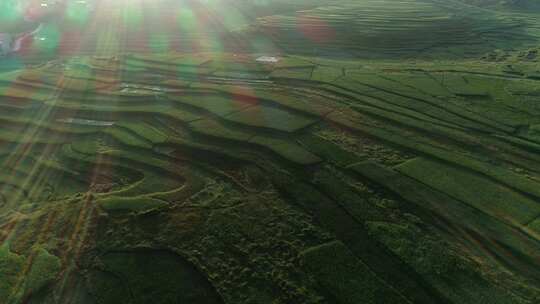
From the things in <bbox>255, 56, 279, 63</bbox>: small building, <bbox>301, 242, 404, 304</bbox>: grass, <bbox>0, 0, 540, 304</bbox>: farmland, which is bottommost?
<bbox>301, 242, 404, 304</bbox>: grass

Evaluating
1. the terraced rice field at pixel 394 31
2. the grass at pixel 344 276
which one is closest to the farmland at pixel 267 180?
the grass at pixel 344 276

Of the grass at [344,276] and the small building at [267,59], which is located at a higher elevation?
the small building at [267,59]

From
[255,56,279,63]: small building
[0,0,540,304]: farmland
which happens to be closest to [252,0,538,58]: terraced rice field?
[255,56,279,63]: small building

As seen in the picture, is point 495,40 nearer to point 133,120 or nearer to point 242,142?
point 242,142

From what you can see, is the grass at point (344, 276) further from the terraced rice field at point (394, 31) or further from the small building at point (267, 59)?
the terraced rice field at point (394, 31)

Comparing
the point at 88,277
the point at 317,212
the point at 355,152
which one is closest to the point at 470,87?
the point at 355,152

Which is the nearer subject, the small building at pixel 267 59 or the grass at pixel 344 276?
the grass at pixel 344 276

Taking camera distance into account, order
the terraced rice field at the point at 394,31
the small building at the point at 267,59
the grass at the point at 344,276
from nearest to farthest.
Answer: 1. the grass at the point at 344,276
2. the small building at the point at 267,59
3. the terraced rice field at the point at 394,31

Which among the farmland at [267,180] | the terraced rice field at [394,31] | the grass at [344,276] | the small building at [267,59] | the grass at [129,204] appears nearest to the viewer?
the grass at [344,276]

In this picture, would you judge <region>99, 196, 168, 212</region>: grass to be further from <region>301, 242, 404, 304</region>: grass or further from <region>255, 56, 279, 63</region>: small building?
<region>255, 56, 279, 63</region>: small building
